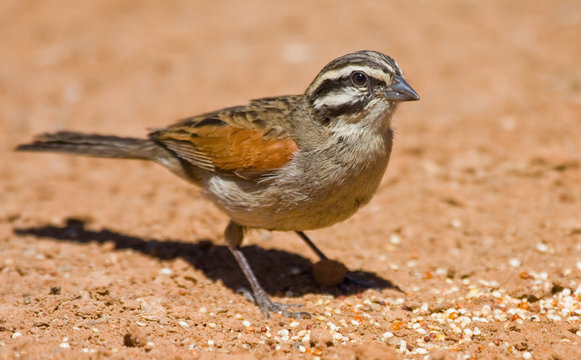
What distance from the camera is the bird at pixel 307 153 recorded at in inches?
239

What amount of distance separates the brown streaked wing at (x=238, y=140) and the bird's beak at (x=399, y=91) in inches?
38.0

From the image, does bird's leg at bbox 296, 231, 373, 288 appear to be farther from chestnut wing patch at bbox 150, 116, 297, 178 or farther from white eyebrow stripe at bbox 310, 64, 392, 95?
white eyebrow stripe at bbox 310, 64, 392, 95

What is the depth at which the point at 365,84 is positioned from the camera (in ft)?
19.8

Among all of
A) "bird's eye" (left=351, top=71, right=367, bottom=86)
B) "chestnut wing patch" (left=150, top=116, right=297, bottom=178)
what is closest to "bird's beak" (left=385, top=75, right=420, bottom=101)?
"bird's eye" (left=351, top=71, right=367, bottom=86)

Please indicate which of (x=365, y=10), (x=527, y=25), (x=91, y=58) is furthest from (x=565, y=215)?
(x=91, y=58)

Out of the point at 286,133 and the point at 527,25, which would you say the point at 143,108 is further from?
the point at 527,25

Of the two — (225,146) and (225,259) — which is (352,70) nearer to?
(225,146)

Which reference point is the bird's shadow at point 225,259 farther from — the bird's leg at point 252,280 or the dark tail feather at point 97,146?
the dark tail feather at point 97,146

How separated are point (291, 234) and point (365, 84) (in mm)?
2656

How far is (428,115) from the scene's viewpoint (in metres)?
10.4

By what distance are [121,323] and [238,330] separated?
95cm

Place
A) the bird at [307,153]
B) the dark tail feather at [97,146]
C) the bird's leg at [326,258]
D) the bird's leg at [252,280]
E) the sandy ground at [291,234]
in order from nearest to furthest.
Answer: the sandy ground at [291,234], the bird at [307,153], the bird's leg at [252,280], the bird's leg at [326,258], the dark tail feather at [97,146]

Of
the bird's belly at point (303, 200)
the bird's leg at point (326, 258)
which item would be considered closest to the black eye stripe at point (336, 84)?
the bird's belly at point (303, 200)

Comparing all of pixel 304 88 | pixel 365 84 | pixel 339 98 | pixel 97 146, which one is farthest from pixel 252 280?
pixel 304 88
